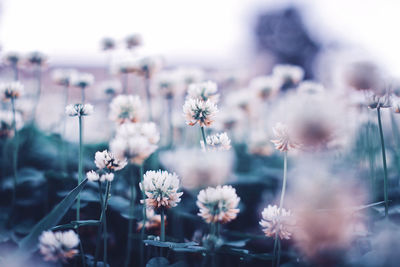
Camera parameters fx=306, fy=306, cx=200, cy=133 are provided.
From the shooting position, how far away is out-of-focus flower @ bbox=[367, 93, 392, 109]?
110cm

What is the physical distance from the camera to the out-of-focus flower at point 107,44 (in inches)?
87.9

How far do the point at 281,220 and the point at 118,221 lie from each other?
0.83 meters

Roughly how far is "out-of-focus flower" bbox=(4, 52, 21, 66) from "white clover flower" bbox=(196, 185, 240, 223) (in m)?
1.69

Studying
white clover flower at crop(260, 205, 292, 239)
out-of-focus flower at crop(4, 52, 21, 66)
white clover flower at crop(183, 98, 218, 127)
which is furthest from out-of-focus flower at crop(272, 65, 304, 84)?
out-of-focus flower at crop(4, 52, 21, 66)

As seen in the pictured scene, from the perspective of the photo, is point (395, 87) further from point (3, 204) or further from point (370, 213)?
point (3, 204)

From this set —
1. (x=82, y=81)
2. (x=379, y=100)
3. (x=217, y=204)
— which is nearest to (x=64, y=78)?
(x=82, y=81)

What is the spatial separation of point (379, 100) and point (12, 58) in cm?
204

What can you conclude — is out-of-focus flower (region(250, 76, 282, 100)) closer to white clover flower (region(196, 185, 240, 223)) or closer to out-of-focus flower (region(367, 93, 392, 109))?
out-of-focus flower (region(367, 93, 392, 109))

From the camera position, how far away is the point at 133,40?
2.17 meters

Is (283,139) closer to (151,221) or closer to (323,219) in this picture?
(323,219)

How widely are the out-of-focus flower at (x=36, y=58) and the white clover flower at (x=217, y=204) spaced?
1597 millimetres

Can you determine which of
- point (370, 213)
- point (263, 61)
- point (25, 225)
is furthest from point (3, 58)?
point (263, 61)

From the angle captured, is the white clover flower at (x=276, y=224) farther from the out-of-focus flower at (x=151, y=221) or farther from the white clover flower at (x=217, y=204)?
the out-of-focus flower at (x=151, y=221)

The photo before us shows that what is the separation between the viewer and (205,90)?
1.27 meters
